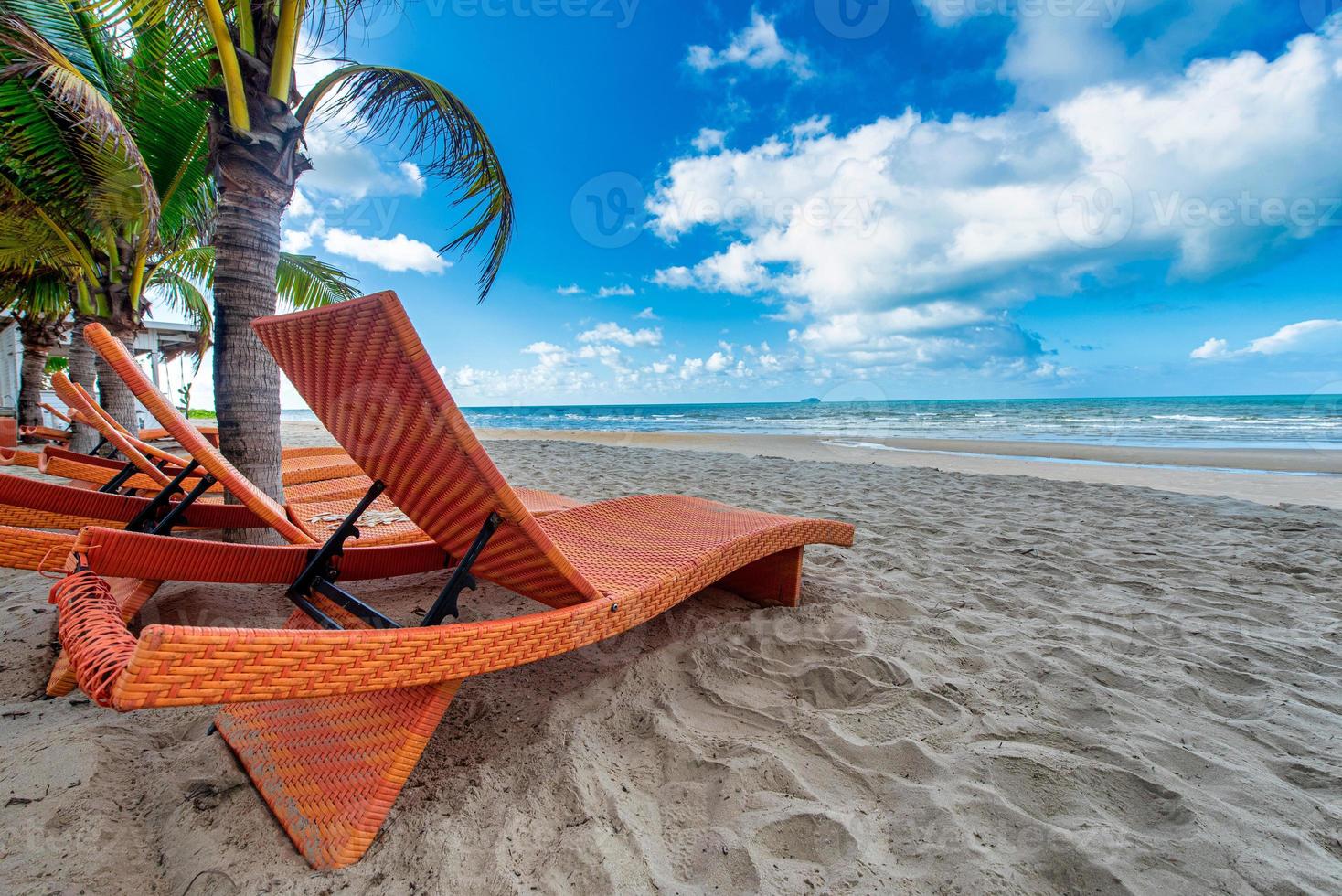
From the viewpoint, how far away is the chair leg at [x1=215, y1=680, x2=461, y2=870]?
1.04m

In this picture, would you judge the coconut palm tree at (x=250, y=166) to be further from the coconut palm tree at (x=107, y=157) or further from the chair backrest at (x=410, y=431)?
the chair backrest at (x=410, y=431)

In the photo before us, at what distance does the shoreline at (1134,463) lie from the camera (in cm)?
593

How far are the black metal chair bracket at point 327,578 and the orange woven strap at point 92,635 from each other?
1.42 feet

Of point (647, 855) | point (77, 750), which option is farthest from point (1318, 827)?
point (77, 750)

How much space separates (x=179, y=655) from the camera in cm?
80

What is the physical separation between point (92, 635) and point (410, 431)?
24.9 inches

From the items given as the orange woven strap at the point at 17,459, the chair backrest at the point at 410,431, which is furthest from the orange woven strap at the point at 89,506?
the orange woven strap at the point at 17,459

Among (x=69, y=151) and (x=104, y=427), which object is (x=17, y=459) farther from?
(x=104, y=427)

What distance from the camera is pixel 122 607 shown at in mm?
1582

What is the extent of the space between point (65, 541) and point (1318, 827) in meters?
3.14

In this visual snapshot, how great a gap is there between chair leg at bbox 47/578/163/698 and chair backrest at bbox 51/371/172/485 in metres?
0.75

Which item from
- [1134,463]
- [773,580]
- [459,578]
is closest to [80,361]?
[459,578]

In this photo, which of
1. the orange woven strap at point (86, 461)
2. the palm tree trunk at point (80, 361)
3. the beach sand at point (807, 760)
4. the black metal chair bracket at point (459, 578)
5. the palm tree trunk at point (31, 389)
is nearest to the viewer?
the beach sand at point (807, 760)

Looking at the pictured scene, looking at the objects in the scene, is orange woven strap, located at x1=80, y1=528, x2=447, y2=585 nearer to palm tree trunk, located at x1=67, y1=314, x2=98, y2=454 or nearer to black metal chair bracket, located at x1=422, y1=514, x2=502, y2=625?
black metal chair bracket, located at x1=422, y1=514, x2=502, y2=625
